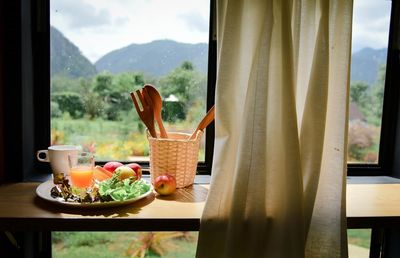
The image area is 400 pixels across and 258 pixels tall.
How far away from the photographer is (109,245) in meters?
1.43

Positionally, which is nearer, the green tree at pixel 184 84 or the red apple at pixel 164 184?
the red apple at pixel 164 184

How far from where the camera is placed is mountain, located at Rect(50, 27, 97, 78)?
1.39 metres

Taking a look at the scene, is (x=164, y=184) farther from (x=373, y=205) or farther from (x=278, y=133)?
(x=373, y=205)

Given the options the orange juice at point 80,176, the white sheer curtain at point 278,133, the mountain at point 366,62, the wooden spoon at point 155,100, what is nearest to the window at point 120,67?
the wooden spoon at point 155,100

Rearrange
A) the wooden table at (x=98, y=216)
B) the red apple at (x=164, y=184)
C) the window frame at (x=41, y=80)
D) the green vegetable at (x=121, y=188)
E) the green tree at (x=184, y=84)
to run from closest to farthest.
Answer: the wooden table at (x=98, y=216)
the green vegetable at (x=121, y=188)
the red apple at (x=164, y=184)
the window frame at (x=41, y=80)
the green tree at (x=184, y=84)

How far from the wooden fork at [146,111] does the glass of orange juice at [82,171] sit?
8.7 inches

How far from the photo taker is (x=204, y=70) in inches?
57.0

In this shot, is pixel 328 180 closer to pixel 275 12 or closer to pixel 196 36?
pixel 275 12

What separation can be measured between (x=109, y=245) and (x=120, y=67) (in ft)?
2.38

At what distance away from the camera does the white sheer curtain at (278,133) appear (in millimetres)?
974

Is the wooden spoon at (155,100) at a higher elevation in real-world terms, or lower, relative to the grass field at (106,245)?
higher

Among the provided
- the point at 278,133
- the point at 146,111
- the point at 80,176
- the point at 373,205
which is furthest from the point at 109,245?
the point at 373,205

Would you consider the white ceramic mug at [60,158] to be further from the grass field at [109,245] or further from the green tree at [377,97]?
the green tree at [377,97]

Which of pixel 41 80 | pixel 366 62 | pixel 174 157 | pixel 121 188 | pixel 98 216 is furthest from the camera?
pixel 366 62
